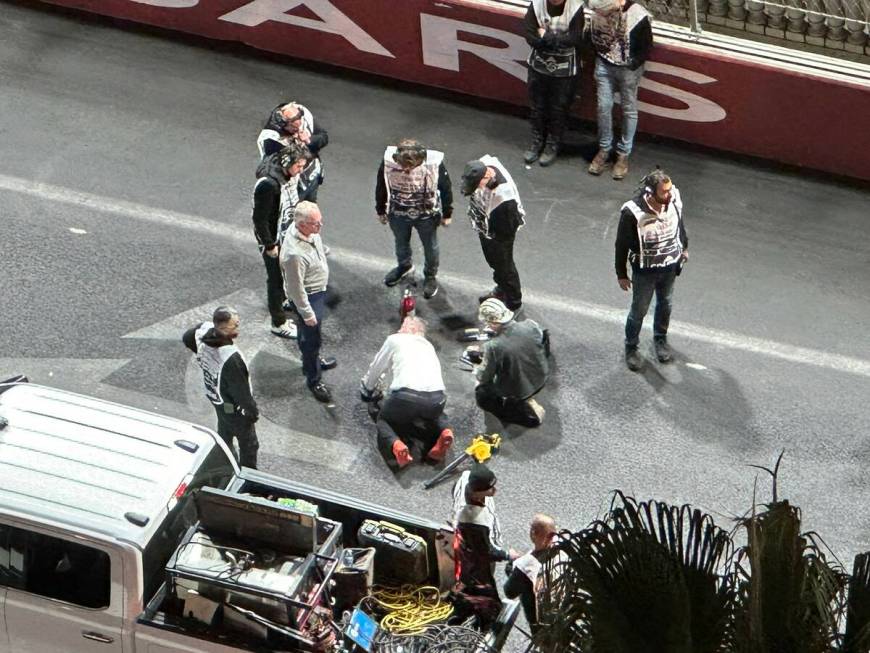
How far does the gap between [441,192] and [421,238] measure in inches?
19.9

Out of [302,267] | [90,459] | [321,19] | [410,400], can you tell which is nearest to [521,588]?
[410,400]

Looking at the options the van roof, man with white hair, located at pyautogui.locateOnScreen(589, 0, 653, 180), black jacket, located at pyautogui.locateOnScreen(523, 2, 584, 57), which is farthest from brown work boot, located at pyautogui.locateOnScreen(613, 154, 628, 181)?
the van roof

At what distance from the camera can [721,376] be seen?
11305 millimetres

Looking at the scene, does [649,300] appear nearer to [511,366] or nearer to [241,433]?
[511,366]

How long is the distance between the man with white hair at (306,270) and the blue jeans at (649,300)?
2564 mm

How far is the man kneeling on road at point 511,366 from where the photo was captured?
34.3 ft

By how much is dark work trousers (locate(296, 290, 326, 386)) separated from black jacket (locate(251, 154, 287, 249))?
2.52ft

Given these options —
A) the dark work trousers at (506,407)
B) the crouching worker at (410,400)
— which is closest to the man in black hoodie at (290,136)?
the crouching worker at (410,400)

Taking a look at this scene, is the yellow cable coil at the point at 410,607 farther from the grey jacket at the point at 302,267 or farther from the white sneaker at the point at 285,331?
the white sneaker at the point at 285,331

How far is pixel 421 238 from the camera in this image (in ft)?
38.8

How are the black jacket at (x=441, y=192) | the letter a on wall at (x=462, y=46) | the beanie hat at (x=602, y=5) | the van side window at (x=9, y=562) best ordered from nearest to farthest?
1. the van side window at (x=9, y=562)
2. the black jacket at (x=441, y=192)
3. the beanie hat at (x=602, y=5)
4. the letter a on wall at (x=462, y=46)

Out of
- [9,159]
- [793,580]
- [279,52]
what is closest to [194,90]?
[279,52]

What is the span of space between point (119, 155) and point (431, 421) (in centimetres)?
508

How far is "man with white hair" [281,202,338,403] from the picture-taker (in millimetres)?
10141
